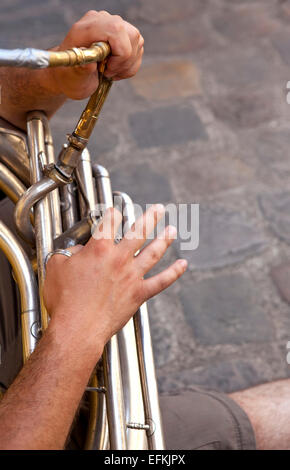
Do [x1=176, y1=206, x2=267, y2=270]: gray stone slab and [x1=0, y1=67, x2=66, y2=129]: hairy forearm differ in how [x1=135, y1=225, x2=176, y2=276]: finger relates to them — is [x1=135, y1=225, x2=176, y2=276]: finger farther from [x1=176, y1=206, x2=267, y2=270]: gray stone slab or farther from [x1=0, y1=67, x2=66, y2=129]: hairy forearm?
[x1=176, y1=206, x2=267, y2=270]: gray stone slab

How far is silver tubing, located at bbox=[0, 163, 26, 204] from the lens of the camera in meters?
0.71

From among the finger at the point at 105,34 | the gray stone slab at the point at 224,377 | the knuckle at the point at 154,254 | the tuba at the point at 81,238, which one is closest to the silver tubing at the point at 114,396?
the tuba at the point at 81,238

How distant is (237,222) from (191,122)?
0.39m

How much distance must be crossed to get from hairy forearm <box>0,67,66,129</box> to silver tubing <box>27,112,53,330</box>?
0.18 ft

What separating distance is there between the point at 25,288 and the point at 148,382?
18 cm

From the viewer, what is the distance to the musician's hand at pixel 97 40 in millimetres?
653

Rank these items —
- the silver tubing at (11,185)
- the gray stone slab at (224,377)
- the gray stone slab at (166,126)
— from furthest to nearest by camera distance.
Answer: the gray stone slab at (166,126) < the gray stone slab at (224,377) < the silver tubing at (11,185)

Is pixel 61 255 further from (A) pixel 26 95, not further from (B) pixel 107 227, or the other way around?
(A) pixel 26 95

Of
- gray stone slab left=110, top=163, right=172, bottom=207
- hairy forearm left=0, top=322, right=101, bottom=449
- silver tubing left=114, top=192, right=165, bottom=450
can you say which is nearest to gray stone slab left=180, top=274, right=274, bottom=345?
gray stone slab left=110, top=163, right=172, bottom=207

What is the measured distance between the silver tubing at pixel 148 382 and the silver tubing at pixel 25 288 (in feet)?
0.41

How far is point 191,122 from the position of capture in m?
1.57

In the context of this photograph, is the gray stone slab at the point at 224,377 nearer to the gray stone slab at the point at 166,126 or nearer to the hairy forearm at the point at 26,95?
the hairy forearm at the point at 26,95

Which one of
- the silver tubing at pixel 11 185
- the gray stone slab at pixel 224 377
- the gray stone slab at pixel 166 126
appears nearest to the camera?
the silver tubing at pixel 11 185

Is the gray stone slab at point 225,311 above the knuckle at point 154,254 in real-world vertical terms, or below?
above
